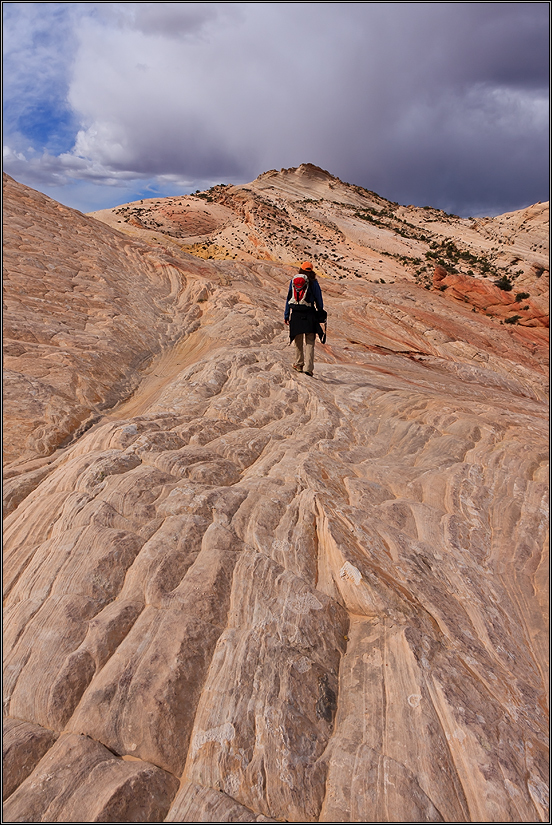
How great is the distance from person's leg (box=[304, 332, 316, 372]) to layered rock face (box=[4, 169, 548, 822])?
0.93m

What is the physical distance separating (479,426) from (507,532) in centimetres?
334

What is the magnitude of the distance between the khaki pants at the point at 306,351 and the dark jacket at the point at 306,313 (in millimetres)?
316

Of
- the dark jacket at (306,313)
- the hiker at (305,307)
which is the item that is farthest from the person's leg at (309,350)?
the dark jacket at (306,313)

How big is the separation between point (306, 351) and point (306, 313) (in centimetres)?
113

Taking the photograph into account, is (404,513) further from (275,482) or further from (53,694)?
(53,694)

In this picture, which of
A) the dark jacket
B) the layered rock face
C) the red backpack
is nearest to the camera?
the layered rock face

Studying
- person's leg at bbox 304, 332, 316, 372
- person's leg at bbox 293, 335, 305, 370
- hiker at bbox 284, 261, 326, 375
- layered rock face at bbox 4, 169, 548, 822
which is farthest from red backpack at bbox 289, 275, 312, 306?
layered rock face at bbox 4, 169, 548, 822

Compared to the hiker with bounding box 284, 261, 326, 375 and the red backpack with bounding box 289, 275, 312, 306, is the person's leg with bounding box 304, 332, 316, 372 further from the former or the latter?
the red backpack with bounding box 289, 275, 312, 306

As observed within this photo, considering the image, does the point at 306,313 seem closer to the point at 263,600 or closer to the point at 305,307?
the point at 305,307


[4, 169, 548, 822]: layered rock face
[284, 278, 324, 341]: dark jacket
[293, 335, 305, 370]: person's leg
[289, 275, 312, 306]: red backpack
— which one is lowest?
[4, 169, 548, 822]: layered rock face

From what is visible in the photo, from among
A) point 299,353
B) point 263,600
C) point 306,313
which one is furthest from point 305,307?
point 263,600

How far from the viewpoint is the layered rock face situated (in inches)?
152

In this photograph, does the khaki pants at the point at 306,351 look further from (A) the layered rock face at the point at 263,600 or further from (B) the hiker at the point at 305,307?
(A) the layered rock face at the point at 263,600

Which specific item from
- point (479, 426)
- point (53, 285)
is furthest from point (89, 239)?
point (479, 426)
